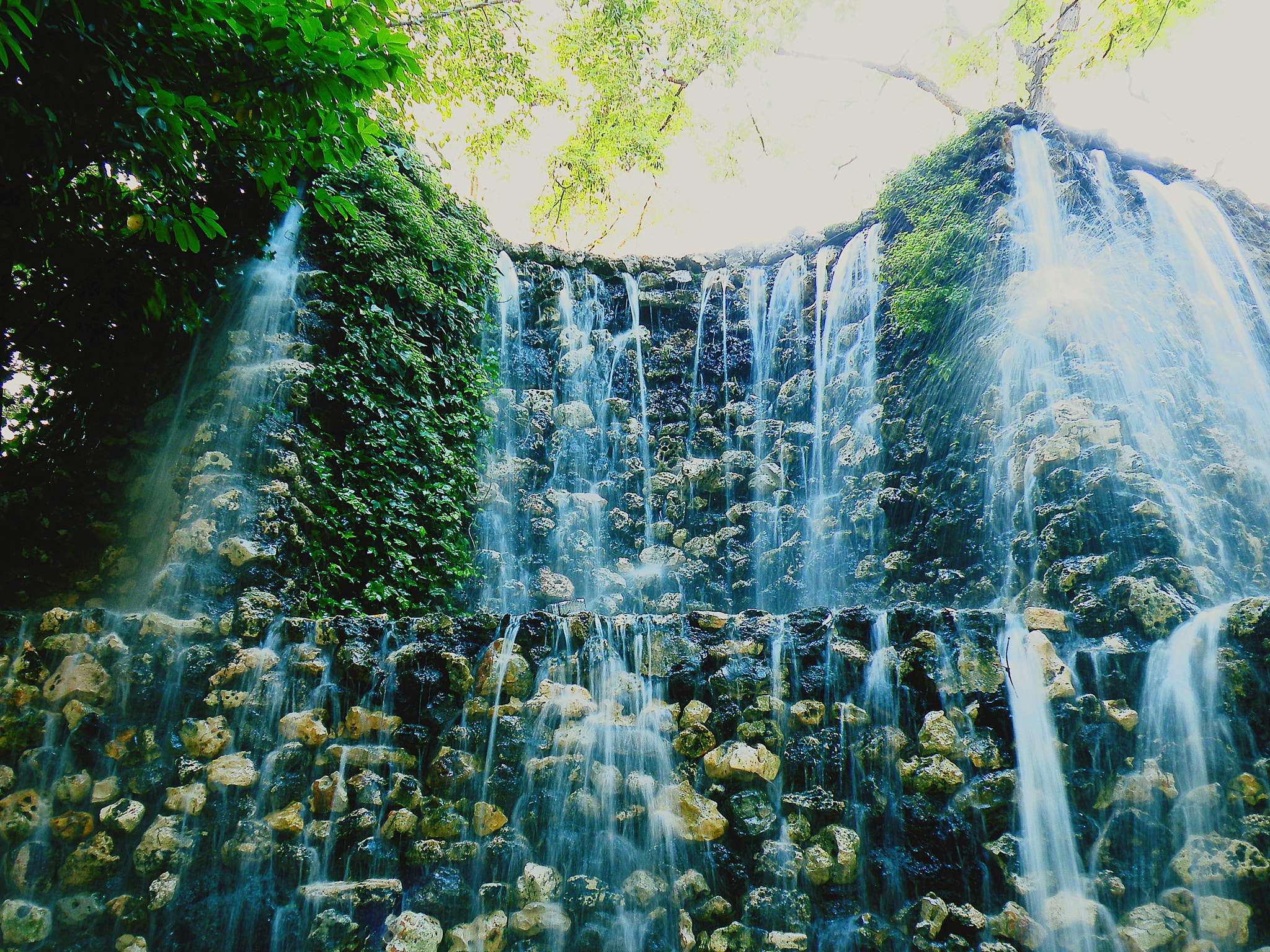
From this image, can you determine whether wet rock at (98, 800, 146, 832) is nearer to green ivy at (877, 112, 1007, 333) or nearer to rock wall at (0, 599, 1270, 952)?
rock wall at (0, 599, 1270, 952)

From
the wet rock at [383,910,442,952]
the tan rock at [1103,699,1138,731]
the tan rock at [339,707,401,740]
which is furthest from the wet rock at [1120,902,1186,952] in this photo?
the tan rock at [339,707,401,740]

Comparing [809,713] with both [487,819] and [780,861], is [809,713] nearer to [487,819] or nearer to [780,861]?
[780,861]

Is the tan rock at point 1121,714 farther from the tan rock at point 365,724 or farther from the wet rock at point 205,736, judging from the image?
the wet rock at point 205,736

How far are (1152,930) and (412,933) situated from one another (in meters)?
3.42

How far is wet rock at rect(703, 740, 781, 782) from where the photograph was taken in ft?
11.7

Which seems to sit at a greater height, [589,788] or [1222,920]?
[589,788]

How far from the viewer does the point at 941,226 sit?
24.5ft

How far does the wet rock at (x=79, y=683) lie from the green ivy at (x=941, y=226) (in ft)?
24.4

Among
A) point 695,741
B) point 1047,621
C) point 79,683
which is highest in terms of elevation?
point 1047,621

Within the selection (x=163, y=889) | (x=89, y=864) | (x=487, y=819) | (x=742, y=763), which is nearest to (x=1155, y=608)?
(x=742, y=763)

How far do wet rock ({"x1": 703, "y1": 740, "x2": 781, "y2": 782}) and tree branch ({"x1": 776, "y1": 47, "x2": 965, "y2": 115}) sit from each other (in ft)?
37.3

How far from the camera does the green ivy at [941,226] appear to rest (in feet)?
23.3

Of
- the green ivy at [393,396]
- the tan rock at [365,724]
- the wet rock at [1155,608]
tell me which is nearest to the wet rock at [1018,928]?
the wet rock at [1155,608]

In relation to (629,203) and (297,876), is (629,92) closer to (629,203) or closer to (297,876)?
(629,203)
